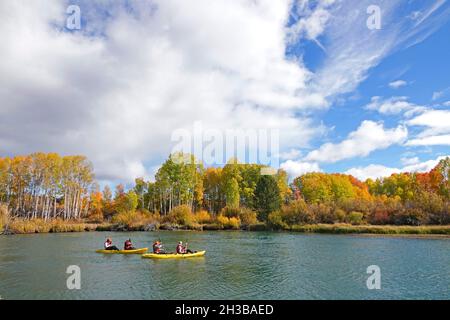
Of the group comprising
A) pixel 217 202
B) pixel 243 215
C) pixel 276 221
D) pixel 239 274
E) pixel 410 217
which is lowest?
pixel 239 274

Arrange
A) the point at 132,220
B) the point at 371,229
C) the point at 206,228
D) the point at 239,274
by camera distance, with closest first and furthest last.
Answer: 1. the point at 239,274
2. the point at 371,229
3. the point at 206,228
4. the point at 132,220

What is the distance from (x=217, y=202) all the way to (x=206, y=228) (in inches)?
1043

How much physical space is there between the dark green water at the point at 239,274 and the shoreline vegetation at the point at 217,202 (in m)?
26.8

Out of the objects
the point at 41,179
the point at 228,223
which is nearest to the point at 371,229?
the point at 228,223

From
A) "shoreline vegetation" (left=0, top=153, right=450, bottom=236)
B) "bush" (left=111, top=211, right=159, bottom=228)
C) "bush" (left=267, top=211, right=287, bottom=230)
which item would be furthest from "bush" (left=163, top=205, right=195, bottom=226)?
"bush" (left=267, top=211, right=287, bottom=230)

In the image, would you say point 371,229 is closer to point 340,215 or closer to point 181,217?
point 340,215

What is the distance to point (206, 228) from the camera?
75062 mm

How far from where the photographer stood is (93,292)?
20234 mm

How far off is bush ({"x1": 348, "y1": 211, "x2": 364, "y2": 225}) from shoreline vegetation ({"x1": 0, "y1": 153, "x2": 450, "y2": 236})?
0.09m

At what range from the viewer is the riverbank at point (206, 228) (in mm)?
53656

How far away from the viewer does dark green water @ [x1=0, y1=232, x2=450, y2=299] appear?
1992 cm

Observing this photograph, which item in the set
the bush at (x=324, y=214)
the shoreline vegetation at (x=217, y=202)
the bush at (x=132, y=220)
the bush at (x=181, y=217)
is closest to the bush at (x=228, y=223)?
the shoreline vegetation at (x=217, y=202)
